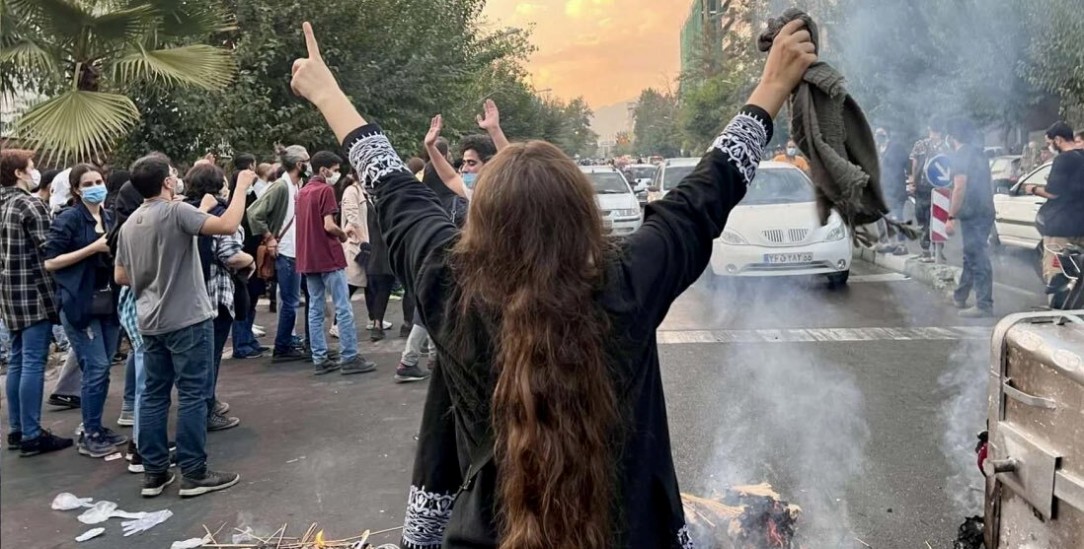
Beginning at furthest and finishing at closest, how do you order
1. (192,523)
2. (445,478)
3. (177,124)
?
(177,124), (192,523), (445,478)

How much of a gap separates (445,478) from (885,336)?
624cm

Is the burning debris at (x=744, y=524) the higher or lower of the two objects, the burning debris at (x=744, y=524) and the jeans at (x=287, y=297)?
the lower

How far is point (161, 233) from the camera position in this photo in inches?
166

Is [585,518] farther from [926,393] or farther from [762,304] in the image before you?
[762,304]

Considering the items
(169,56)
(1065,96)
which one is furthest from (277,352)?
(1065,96)

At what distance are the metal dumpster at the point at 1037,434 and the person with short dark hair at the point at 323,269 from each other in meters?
5.35

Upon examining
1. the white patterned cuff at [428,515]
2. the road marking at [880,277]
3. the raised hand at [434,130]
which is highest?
the raised hand at [434,130]

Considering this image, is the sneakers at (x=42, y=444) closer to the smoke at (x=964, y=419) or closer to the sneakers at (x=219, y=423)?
the sneakers at (x=219, y=423)

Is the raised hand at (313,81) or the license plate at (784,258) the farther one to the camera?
the license plate at (784,258)

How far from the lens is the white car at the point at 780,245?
9008mm

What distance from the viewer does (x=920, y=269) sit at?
10.2 meters

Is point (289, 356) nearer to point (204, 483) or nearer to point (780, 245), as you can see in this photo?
point (204, 483)

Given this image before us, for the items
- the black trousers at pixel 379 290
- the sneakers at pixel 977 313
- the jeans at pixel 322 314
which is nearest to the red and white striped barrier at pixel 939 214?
the sneakers at pixel 977 313

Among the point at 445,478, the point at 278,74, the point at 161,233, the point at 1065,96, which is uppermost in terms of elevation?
the point at 278,74
